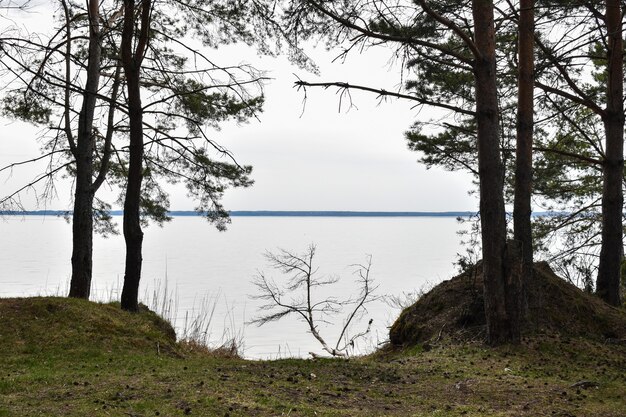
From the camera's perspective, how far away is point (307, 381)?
719 cm

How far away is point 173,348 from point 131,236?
88.7 inches

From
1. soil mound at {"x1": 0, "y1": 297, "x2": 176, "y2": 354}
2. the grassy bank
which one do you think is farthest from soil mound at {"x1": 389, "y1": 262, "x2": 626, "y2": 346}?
soil mound at {"x1": 0, "y1": 297, "x2": 176, "y2": 354}

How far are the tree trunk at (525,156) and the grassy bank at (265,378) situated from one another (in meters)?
1.48

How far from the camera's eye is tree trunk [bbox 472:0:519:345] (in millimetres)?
9109

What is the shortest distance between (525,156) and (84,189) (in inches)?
312

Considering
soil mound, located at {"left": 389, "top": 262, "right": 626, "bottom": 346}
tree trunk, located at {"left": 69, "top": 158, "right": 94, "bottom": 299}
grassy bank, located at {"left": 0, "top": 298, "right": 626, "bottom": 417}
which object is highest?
tree trunk, located at {"left": 69, "top": 158, "right": 94, "bottom": 299}

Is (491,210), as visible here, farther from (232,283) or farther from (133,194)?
(232,283)

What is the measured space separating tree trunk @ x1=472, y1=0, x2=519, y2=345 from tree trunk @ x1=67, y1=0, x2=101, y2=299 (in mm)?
7240

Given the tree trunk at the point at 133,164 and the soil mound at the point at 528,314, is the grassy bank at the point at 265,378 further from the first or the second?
the tree trunk at the point at 133,164

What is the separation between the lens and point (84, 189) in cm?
1195

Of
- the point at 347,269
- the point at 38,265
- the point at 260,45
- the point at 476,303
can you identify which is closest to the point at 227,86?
the point at 260,45

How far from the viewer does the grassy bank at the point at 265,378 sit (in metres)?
6.00

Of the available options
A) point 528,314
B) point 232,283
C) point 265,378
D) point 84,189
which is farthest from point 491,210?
point 232,283

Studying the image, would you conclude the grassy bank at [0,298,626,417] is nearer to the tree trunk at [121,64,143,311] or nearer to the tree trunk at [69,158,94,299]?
the tree trunk at [121,64,143,311]
